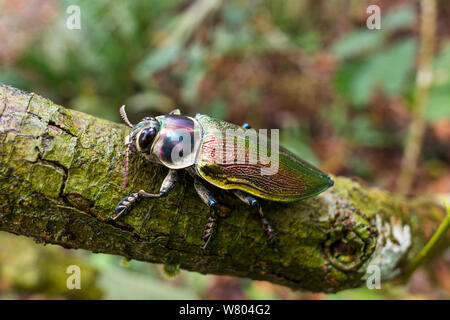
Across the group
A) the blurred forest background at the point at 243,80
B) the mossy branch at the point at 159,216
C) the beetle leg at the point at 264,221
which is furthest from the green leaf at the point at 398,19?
the beetle leg at the point at 264,221

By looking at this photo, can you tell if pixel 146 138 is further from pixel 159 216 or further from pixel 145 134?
pixel 159 216

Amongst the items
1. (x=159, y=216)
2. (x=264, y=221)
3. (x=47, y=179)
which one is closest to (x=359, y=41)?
(x=264, y=221)

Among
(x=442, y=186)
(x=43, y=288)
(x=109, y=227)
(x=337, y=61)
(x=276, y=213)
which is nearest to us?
(x=109, y=227)

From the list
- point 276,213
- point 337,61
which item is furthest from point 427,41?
point 276,213

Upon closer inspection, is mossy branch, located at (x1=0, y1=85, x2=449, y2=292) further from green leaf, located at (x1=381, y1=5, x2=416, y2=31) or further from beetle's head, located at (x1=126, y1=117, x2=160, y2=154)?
green leaf, located at (x1=381, y1=5, x2=416, y2=31)

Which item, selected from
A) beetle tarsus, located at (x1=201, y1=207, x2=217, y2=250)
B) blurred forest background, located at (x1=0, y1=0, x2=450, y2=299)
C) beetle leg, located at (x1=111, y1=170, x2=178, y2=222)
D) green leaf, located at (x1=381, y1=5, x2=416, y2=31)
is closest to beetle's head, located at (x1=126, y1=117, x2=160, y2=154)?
beetle leg, located at (x1=111, y1=170, x2=178, y2=222)

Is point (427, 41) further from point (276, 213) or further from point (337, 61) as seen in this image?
point (276, 213)
